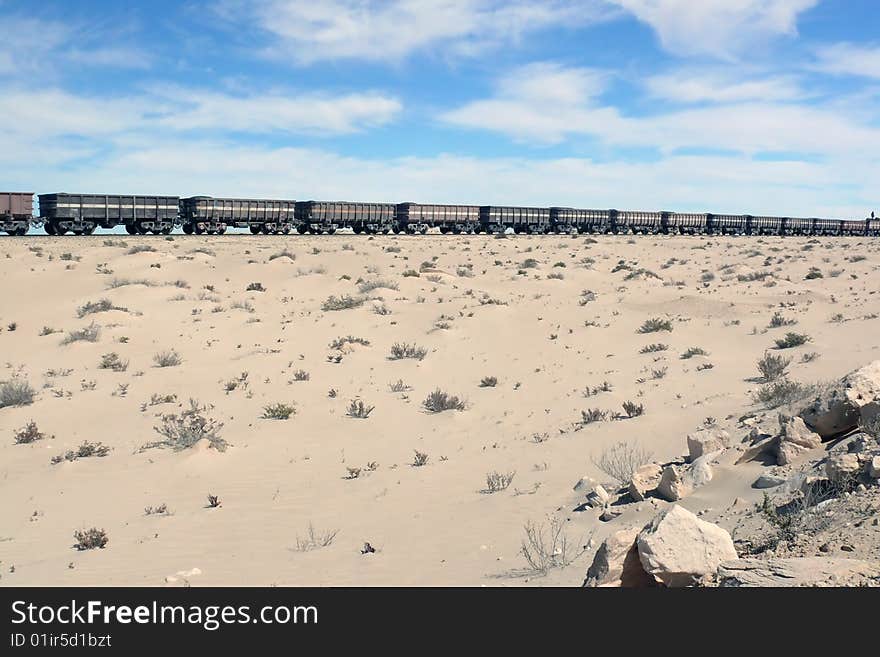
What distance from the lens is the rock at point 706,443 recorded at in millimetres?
9078

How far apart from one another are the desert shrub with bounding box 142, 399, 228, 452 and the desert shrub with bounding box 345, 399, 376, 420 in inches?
95.0

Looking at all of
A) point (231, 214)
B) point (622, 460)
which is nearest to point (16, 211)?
point (231, 214)

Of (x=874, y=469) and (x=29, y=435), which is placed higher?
(x=874, y=469)

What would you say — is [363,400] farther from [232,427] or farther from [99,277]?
[99,277]

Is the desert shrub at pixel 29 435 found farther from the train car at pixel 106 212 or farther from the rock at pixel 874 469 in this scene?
the train car at pixel 106 212

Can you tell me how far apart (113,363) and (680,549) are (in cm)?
1492

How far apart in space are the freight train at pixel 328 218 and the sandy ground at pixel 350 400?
1532cm

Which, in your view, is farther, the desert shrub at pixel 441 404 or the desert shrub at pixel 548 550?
the desert shrub at pixel 441 404

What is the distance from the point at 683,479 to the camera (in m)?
8.27

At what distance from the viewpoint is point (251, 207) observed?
5388cm

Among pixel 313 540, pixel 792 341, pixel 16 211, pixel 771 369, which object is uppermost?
pixel 16 211

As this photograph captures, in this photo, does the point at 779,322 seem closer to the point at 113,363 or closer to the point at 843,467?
the point at 843,467

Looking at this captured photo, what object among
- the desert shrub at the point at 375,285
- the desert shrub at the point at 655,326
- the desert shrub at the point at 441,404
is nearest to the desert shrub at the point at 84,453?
the desert shrub at the point at 441,404

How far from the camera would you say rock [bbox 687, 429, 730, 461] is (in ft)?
29.8
